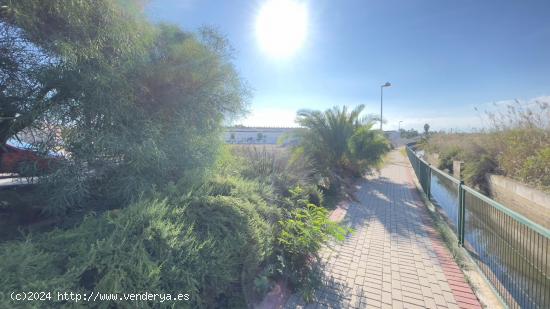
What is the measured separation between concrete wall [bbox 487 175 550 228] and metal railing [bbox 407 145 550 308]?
379 centimetres

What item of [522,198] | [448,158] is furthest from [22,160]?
[448,158]

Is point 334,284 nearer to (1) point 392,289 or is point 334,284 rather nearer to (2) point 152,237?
(1) point 392,289

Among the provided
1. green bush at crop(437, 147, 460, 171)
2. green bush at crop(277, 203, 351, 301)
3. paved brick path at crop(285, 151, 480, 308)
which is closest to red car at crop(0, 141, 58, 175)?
green bush at crop(277, 203, 351, 301)

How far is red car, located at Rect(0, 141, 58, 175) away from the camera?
9.18 ft

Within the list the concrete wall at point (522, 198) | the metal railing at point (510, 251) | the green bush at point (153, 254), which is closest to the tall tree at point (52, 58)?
the green bush at point (153, 254)

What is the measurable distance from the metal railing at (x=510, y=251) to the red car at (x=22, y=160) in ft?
17.2

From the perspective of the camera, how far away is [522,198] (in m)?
6.73

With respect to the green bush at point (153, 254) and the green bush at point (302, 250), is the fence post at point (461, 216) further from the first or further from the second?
the green bush at point (153, 254)

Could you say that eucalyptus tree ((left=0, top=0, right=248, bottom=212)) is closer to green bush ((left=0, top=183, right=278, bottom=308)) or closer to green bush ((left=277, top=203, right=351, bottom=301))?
green bush ((left=0, top=183, right=278, bottom=308))

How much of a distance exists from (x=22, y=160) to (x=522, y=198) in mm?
11052

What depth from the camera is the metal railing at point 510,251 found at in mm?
2367

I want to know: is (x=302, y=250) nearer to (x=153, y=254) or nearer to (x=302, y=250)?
(x=302, y=250)

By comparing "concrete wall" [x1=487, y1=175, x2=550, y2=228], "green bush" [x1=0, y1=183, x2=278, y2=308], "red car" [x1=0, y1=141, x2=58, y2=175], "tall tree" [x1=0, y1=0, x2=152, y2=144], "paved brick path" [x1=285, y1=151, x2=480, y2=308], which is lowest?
"paved brick path" [x1=285, y1=151, x2=480, y2=308]

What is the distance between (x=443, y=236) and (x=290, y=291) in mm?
3675
